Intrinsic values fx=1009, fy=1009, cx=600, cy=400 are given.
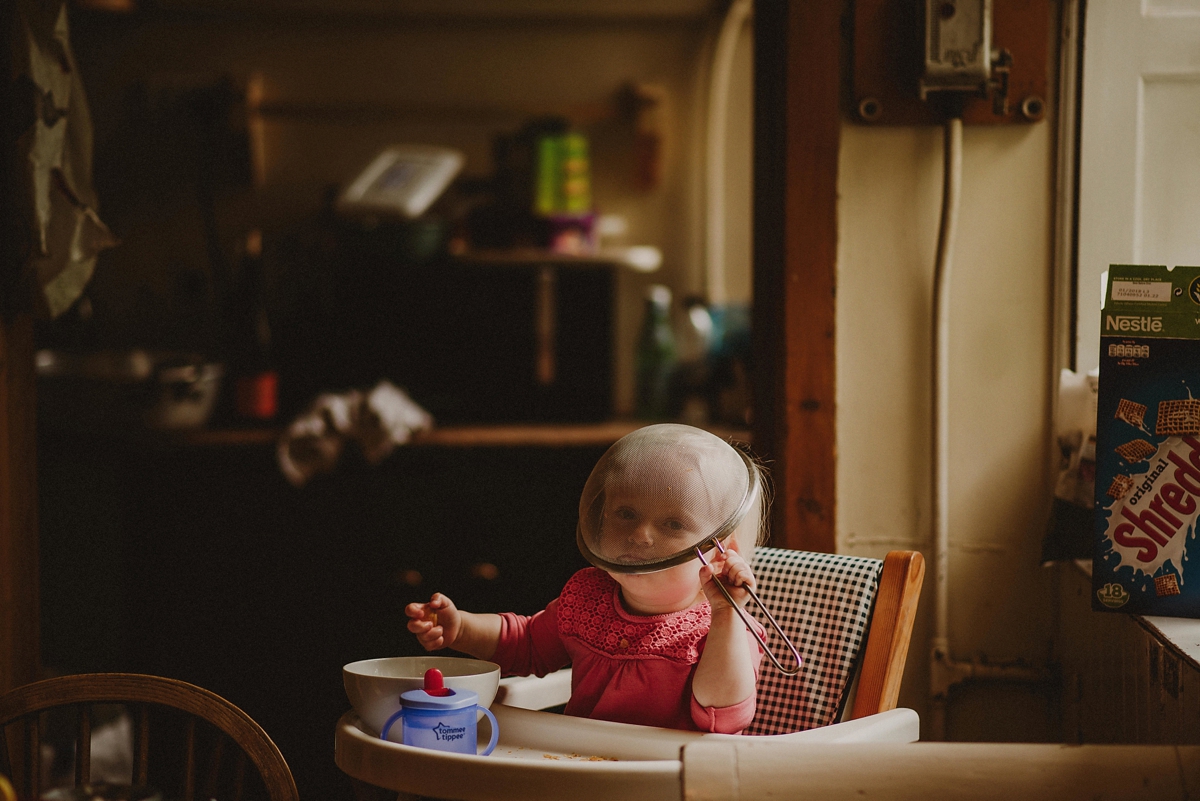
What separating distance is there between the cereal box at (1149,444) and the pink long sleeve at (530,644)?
70cm

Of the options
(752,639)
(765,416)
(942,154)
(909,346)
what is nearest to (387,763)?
(752,639)

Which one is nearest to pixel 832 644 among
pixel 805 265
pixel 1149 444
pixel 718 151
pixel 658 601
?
pixel 658 601

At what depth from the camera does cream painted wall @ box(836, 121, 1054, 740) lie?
158 centimetres

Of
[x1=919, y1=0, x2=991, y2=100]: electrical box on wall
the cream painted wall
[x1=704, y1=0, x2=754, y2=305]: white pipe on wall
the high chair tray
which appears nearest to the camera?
the high chair tray

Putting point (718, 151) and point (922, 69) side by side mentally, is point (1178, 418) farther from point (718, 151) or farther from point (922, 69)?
point (718, 151)

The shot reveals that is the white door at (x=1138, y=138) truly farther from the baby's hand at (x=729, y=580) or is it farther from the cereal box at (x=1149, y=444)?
the baby's hand at (x=729, y=580)

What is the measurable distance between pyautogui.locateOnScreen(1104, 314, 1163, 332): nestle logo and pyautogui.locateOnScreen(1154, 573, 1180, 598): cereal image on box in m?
0.31

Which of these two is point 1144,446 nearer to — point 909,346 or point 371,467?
point 909,346

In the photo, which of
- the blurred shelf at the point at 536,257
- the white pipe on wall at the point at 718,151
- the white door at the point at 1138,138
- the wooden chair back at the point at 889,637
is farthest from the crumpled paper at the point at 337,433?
the white door at the point at 1138,138

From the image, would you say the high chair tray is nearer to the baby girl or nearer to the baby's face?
the baby girl

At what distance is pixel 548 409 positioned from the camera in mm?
2717

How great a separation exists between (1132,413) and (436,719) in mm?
930

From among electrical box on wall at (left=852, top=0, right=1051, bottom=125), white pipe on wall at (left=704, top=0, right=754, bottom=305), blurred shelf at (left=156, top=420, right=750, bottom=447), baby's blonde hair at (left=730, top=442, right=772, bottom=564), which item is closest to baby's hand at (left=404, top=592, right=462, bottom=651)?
baby's blonde hair at (left=730, top=442, right=772, bottom=564)

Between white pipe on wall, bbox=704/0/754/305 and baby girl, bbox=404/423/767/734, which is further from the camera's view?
white pipe on wall, bbox=704/0/754/305
